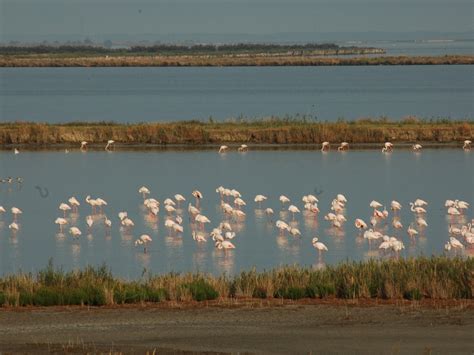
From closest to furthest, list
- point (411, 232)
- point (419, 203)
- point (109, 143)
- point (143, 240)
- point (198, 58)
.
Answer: point (143, 240)
point (411, 232)
point (419, 203)
point (109, 143)
point (198, 58)

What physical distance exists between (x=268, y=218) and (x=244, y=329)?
10626 mm

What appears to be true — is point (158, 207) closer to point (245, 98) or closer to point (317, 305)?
point (317, 305)

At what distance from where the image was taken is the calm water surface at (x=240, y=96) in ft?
185

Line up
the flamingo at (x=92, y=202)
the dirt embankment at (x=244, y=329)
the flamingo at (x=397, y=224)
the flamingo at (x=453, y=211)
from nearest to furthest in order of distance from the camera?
the dirt embankment at (x=244, y=329)
the flamingo at (x=397, y=224)
the flamingo at (x=453, y=211)
the flamingo at (x=92, y=202)

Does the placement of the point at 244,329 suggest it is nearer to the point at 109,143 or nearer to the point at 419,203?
the point at 419,203

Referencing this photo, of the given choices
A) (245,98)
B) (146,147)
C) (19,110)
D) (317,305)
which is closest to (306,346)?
(317,305)

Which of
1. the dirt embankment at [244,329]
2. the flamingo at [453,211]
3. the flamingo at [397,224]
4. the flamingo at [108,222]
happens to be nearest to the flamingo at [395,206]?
the flamingo at [453,211]

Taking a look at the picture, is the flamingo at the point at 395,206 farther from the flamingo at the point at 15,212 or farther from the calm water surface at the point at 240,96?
the calm water surface at the point at 240,96

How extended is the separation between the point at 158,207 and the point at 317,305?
10771 millimetres

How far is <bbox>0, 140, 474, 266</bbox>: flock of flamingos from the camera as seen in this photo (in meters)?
19.5

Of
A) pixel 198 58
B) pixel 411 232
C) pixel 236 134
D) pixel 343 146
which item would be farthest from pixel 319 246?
pixel 198 58

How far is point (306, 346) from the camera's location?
38.2 ft

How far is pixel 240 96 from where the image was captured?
7275 centimetres

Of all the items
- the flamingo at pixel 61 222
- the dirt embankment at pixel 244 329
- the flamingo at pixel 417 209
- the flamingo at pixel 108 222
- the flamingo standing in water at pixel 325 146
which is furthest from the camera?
the flamingo standing in water at pixel 325 146
